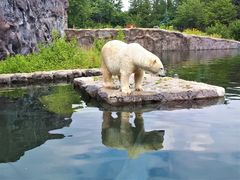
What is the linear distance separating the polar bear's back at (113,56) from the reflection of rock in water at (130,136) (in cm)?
168

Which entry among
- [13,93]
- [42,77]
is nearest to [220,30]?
[42,77]

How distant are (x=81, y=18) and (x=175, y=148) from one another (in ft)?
109

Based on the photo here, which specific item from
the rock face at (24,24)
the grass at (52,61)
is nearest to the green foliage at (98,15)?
the rock face at (24,24)

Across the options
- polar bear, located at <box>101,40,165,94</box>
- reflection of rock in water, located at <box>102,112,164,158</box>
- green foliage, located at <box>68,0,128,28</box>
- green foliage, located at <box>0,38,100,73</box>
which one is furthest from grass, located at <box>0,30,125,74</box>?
green foliage, located at <box>68,0,128,28</box>

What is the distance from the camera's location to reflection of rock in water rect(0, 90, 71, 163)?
5254 mm

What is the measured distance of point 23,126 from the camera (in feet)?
21.2

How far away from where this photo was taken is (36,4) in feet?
57.2

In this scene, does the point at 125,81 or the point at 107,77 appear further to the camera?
the point at 107,77

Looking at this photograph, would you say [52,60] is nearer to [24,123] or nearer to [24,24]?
[24,24]

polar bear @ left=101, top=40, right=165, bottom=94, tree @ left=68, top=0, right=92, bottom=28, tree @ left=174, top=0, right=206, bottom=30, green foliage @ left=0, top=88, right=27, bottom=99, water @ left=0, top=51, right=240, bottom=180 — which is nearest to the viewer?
water @ left=0, top=51, right=240, bottom=180

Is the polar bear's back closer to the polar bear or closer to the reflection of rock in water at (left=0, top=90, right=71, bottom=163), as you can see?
the polar bear

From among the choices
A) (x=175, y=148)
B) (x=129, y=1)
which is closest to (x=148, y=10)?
(x=129, y=1)

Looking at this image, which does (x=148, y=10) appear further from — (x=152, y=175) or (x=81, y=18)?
(x=152, y=175)

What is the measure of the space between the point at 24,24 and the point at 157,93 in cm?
930
